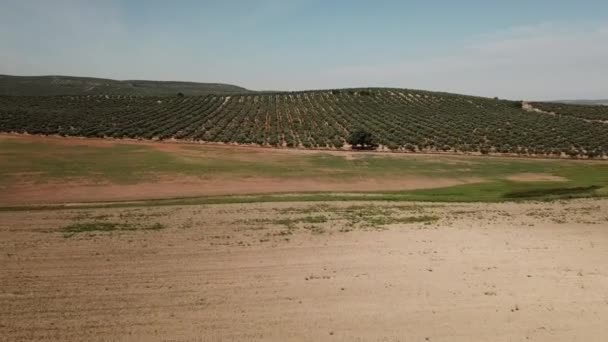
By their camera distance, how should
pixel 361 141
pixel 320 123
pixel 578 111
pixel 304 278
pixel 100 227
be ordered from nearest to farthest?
1. pixel 304 278
2. pixel 100 227
3. pixel 361 141
4. pixel 320 123
5. pixel 578 111

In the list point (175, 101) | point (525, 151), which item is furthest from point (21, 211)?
point (175, 101)

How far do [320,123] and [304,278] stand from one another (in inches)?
2438

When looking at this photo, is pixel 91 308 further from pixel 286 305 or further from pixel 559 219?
pixel 559 219

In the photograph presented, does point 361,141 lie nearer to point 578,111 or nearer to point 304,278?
point 304,278

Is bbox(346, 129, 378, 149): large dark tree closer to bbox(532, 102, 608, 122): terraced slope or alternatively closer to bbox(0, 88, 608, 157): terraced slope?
bbox(0, 88, 608, 157): terraced slope

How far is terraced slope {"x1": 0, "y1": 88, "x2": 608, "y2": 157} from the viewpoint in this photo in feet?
198

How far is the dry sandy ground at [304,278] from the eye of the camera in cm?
1248

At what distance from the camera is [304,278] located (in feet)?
52.0

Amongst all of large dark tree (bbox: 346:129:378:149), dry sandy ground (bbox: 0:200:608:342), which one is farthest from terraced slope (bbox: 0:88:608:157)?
dry sandy ground (bbox: 0:200:608:342)

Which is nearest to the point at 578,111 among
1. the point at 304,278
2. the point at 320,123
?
the point at 320,123

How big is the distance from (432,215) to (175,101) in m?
92.5

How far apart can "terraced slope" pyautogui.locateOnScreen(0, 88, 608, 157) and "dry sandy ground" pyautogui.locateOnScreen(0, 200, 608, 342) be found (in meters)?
35.2

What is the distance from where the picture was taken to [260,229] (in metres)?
21.9

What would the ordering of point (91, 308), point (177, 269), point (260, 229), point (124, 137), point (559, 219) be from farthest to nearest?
point (124, 137) < point (559, 219) < point (260, 229) < point (177, 269) < point (91, 308)
